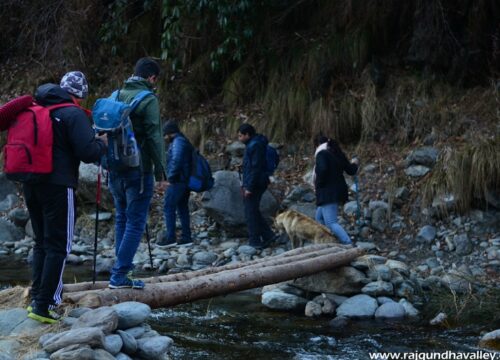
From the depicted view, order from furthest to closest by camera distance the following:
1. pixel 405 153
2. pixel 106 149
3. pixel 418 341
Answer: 1. pixel 405 153
2. pixel 418 341
3. pixel 106 149

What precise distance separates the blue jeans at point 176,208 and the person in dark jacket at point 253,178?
39.6 inches

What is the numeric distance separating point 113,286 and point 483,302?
416 cm

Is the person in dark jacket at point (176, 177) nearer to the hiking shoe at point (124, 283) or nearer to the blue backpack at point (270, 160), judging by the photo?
the blue backpack at point (270, 160)

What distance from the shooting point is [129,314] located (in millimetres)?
5562

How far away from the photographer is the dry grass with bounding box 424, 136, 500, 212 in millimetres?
10852

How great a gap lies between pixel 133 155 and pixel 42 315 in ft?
4.46

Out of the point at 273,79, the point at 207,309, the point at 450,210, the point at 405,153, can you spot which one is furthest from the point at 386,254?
the point at 273,79

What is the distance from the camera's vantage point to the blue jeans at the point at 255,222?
11477 mm

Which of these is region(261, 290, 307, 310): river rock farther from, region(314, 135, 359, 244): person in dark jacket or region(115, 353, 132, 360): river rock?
region(115, 353, 132, 360): river rock

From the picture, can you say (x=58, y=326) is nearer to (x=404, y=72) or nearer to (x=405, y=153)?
(x=405, y=153)

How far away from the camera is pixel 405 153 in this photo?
41.6 feet

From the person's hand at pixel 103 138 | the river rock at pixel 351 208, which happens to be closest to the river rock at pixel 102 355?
the person's hand at pixel 103 138

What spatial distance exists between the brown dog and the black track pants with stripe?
5.40 metres

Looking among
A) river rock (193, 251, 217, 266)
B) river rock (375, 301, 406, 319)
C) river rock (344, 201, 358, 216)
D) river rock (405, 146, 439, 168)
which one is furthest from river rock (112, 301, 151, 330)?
river rock (405, 146, 439, 168)
